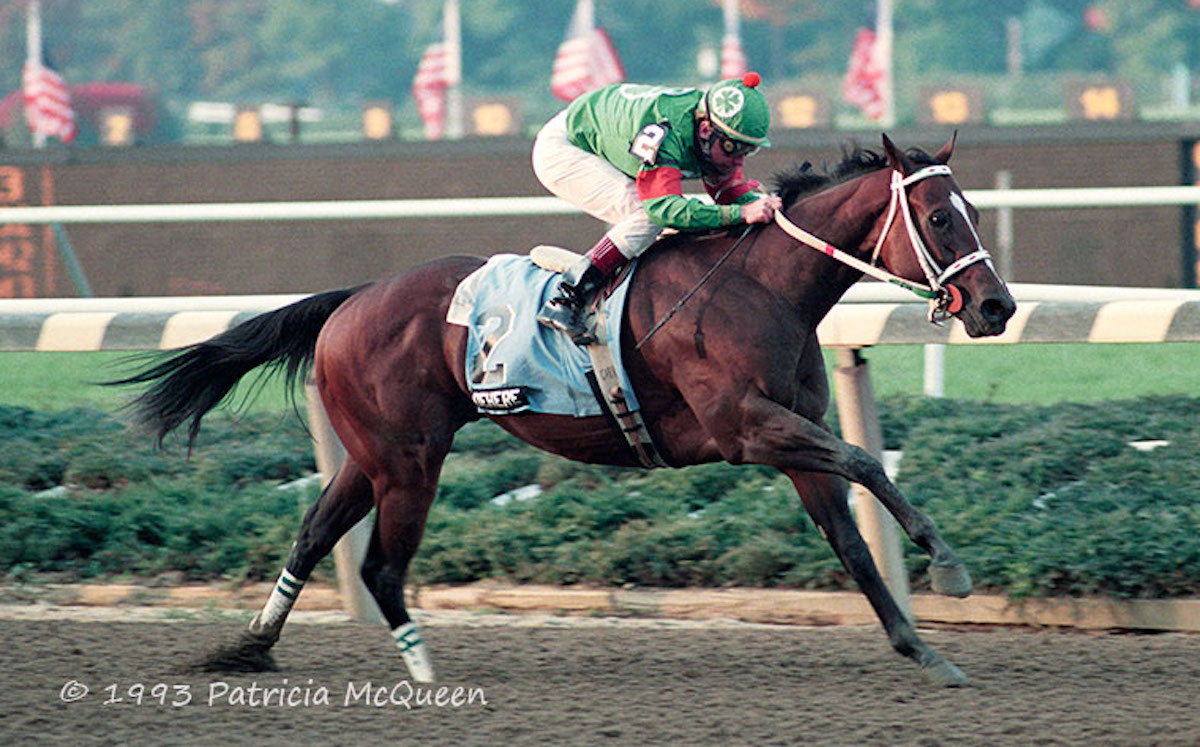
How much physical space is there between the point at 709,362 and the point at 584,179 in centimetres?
77

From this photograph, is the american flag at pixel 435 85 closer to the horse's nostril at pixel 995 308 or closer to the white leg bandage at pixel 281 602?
the white leg bandage at pixel 281 602

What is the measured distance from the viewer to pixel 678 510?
640 centimetres

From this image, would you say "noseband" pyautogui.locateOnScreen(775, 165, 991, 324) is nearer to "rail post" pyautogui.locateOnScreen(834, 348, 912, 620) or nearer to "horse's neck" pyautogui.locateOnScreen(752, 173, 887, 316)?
"horse's neck" pyautogui.locateOnScreen(752, 173, 887, 316)

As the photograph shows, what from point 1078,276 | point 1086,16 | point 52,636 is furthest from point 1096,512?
point 1086,16

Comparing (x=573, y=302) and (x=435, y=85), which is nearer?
(x=573, y=302)

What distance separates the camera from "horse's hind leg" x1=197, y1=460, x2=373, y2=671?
5.03m

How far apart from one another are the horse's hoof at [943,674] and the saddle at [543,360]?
3.17 feet

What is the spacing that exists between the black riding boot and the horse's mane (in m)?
0.60

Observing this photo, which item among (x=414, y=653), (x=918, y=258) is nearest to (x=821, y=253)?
(x=918, y=258)

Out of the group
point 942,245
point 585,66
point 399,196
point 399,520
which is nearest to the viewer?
point 942,245

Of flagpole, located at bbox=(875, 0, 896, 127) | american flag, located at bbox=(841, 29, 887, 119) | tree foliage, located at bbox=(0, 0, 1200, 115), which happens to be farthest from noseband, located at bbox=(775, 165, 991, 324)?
tree foliage, located at bbox=(0, 0, 1200, 115)

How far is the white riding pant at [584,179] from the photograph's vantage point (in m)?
5.18

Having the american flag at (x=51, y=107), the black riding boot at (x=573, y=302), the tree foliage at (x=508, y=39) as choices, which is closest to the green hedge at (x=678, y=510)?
the black riding boot at (x=573, y=302)

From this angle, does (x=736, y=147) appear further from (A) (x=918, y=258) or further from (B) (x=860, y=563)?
(B) (x=860, y=563)
